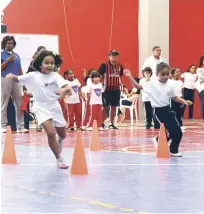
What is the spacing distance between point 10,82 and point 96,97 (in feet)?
8.42

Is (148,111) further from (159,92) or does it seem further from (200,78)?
(159,92)

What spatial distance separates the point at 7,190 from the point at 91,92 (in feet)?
34.0

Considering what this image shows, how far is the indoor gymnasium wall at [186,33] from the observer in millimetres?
23672

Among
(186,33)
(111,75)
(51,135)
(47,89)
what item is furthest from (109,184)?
(186,33)

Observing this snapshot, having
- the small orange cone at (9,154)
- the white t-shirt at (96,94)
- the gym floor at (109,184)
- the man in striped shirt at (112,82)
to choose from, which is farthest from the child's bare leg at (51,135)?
the man in striped shirt at (112,82)

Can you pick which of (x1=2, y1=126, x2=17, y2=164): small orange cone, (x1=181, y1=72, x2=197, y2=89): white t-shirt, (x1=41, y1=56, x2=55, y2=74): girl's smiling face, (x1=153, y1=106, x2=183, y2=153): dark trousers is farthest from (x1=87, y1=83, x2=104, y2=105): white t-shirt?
(x1=41, y1=56, x2=55, y2=74): girl's smiling face

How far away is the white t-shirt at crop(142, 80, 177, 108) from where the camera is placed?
32.3 feet

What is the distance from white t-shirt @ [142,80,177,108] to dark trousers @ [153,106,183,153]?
93 millimetres

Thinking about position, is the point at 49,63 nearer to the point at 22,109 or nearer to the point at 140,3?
the point at 22,109

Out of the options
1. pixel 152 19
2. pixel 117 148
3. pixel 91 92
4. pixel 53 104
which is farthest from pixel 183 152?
pixel 152 19

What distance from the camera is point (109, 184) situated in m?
6.65

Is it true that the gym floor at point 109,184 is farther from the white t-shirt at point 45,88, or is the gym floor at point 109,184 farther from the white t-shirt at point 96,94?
the white t-shirt at point 96,94

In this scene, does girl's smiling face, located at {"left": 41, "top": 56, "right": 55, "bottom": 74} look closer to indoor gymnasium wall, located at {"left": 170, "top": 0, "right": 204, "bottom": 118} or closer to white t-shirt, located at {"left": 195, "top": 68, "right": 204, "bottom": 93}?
white t-shirt, located at {"left": 195, "top": 68, "right": 204, "bottom": 93}

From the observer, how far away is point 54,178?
23.4ft
